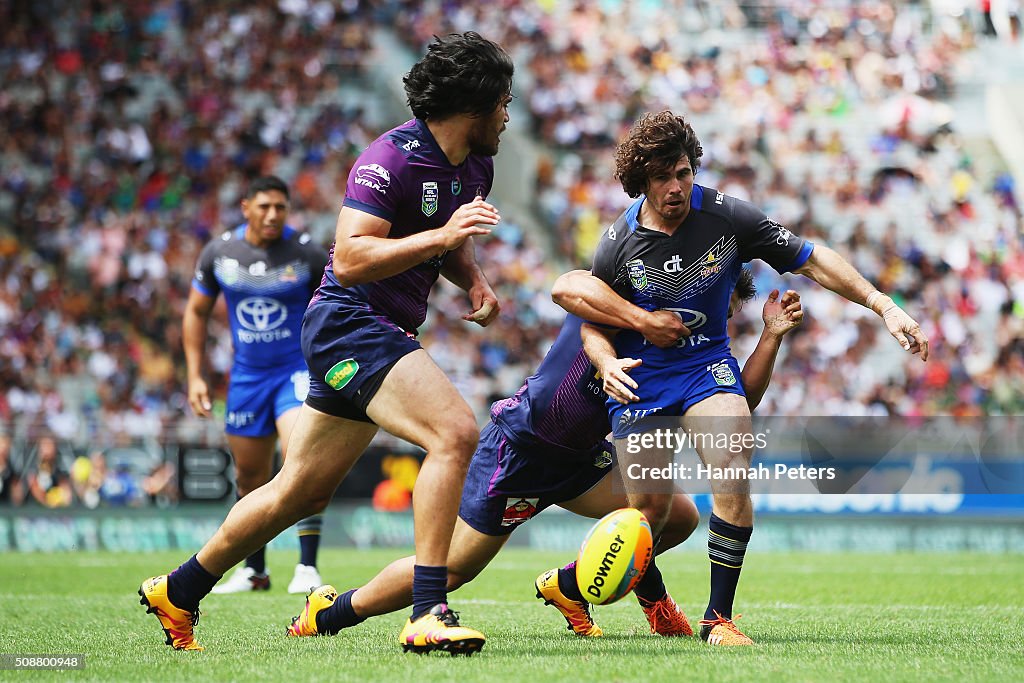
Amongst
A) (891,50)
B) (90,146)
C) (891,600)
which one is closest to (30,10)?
(90,146)

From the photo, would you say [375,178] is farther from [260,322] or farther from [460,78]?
[260,322]

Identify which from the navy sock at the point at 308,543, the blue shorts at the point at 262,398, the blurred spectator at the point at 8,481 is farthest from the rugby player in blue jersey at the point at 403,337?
the blurred spectator at the point at 8,481

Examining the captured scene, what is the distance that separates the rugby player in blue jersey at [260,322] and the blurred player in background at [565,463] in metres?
3.22

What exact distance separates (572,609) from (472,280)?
69.1 inches

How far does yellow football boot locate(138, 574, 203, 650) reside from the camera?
5.75m

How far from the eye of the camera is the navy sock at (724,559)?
5.89 metres

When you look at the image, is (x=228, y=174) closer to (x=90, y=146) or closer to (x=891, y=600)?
(x=90, y=146)

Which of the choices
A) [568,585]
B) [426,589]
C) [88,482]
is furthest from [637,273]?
[88,482]

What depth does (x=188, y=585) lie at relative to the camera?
18.8ft

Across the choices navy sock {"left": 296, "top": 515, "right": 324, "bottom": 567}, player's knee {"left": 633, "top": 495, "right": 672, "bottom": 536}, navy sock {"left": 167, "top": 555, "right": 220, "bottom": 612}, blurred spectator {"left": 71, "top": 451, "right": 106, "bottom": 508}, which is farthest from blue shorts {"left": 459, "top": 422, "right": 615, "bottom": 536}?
blurred spectator {"left": 71, "top": 451, "right": 106, "bottom": 508}

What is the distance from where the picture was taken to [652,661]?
520 cm

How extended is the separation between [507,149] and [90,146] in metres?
7.14

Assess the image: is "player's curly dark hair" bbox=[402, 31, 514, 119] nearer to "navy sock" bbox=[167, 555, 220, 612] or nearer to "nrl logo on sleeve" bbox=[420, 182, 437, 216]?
"nrl logo on sleeve" bbox=[420, 182, 437, 216]

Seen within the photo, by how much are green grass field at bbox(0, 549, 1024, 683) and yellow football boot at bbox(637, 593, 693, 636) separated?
0.39ft
